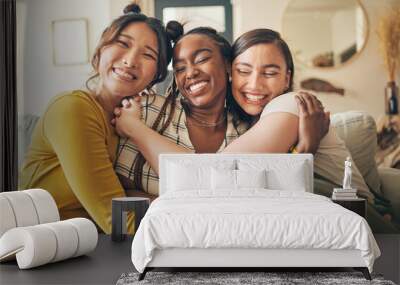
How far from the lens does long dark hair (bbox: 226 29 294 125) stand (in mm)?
7238

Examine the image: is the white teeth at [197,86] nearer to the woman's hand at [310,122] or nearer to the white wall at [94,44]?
the white wall at [94,44]

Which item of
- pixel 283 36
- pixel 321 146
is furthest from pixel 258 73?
pixel 321 146

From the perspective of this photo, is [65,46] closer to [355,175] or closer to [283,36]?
[283,36]

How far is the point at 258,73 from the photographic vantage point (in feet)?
23.6

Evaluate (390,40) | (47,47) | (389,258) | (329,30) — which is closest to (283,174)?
(389,258)

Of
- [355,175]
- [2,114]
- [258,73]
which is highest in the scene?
[258,73]

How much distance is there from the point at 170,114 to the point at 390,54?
2.54 metres

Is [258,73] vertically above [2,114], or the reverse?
[258,73]

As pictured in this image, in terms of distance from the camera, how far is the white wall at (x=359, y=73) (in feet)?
23.7

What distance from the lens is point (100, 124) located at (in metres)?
7.29

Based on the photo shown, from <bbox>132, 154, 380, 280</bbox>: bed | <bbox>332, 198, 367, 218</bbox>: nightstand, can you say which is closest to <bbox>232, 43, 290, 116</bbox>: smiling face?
<bbox>332, 198, 367, 218</bbox>: nightstand

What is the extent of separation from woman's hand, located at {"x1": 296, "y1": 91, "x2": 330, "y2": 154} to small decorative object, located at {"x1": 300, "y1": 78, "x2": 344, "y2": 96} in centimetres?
8

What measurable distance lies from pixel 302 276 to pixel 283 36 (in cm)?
320

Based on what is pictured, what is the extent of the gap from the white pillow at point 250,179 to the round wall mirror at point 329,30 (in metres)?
1.55
